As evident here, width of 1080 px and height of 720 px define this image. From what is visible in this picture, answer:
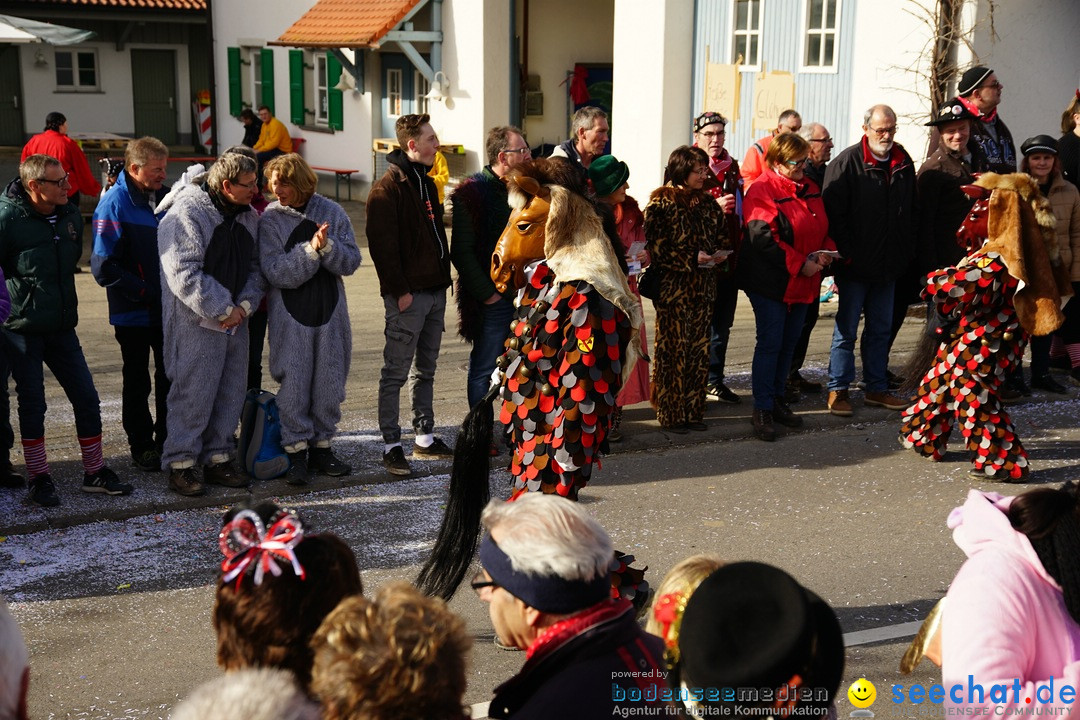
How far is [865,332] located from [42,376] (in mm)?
5464

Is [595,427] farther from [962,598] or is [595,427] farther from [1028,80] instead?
[1028,80]

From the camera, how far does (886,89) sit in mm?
12930

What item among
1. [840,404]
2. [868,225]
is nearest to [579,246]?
[868,225]

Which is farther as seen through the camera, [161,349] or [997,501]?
[161,349]

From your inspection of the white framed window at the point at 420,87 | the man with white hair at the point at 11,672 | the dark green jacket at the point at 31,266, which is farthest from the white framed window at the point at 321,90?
the man with white hair at the point at 11,672

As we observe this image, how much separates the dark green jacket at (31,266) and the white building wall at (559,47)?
13.9 m

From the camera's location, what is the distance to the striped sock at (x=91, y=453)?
645 cm

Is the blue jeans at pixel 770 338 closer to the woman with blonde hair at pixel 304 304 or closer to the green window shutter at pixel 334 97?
the woman with blonde hair at pixel 304 304

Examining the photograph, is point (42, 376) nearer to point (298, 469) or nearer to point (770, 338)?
point (298, 469)

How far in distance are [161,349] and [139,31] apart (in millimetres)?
26112

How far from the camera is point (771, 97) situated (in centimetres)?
1457

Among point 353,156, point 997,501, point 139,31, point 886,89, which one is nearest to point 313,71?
point 353,156

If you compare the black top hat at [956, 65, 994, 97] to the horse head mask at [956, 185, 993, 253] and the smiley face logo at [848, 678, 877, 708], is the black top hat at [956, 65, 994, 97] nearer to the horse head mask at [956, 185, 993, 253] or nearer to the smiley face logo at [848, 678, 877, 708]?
the horse head mask at [956, 185, 993, 253]

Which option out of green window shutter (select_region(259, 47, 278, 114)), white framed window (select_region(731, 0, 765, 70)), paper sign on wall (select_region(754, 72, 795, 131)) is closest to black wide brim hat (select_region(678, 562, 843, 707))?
paper sign on wall (select_region(754, 72, 795, 131))
